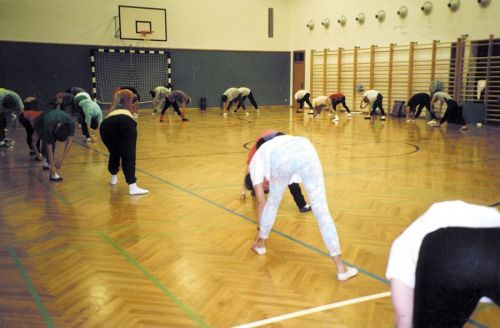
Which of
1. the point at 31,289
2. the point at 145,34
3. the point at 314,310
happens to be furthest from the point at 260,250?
the point at 145,34

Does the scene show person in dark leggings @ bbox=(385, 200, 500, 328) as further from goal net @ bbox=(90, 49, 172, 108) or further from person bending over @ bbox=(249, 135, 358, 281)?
goal net @ bbox=(90, 49, 172, 108)

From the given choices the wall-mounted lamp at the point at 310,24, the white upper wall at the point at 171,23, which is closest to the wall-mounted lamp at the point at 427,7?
the wall-mounted lamp at the point at 310,24

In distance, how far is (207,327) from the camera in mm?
3090

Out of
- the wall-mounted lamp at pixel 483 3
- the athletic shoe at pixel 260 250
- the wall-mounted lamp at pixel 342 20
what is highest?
the wall-mounted lamp at pixel 342 20

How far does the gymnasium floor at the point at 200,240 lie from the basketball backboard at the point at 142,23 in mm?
11874

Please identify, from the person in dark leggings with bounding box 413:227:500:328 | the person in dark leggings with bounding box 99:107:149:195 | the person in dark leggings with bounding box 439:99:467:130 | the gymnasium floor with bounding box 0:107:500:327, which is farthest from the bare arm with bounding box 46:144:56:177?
the person in dark leggings with bounding box 439:99:467:130

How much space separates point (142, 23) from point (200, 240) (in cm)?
1778

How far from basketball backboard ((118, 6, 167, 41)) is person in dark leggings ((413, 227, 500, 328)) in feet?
67.0

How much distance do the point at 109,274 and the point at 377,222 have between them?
2959 mm

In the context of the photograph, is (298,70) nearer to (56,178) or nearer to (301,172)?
(56,178)

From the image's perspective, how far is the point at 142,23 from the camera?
20.7 metres

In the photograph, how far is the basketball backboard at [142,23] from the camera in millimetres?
20203

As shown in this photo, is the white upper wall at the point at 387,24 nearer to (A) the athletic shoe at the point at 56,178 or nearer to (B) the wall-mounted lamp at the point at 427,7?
(B) the wall-mounted lamp at the point at 427,7

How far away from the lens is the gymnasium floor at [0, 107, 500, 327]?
10.9ft
